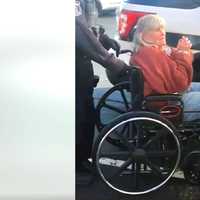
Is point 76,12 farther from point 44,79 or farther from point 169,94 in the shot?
point 169,94

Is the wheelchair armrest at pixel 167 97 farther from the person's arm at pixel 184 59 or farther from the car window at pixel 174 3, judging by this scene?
the car window at pixel 174 3

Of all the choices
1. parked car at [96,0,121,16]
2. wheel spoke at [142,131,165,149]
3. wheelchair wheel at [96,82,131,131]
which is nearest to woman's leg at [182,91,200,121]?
wheel spoke at [142,131,165,149]

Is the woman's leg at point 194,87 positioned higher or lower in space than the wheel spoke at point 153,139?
higher

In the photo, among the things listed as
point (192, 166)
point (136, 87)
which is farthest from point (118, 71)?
point (192, 166)

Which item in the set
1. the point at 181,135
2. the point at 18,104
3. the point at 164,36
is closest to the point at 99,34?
the point at 164,36

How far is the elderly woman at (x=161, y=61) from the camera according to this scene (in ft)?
8.00

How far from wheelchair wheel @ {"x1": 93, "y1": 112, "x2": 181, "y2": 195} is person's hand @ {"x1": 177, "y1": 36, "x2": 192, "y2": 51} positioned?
0.34 meters

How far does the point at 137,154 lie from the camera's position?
2.63 m

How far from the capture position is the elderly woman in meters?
2.44

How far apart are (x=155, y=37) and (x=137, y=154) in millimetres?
573

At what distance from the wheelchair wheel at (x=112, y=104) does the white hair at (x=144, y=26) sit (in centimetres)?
20

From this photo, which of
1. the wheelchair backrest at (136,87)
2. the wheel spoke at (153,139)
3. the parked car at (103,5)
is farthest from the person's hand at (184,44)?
the wheel spoke at (153,139)

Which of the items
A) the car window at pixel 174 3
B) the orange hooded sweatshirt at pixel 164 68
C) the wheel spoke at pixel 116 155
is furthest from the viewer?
the wheel spoke at pixel 116 155

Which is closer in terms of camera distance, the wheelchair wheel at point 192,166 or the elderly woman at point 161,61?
the elderly woman at point 161,61
